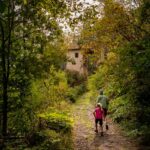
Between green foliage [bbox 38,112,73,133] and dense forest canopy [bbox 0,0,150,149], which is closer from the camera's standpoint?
dense forest canopy [bbox 0,0,150,149]

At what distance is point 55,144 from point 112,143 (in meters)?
3.19

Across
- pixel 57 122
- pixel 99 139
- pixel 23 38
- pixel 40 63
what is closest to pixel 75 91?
pixel 99 139

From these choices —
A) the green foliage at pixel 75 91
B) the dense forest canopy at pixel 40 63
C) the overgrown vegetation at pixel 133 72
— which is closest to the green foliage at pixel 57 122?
the dense forest canopy at pixel 40 63

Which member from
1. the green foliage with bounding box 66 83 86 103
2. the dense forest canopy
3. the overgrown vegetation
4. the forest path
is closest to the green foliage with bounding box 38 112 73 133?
the dense forest canopy

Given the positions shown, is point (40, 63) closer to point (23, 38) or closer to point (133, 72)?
point (23, 38)

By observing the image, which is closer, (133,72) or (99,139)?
(133,72)

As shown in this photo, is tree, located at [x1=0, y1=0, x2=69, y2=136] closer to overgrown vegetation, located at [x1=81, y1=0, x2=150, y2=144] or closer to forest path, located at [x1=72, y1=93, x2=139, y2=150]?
overgrown vegetation, located at [x1=81, y1=0, x2=150, y2=144]

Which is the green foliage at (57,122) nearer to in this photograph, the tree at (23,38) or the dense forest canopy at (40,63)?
the dense forest canopy at (40,63)

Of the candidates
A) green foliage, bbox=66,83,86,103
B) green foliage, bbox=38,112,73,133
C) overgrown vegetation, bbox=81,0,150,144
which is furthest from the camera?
green foliage, bbox=66,83,86,103

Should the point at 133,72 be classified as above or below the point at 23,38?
below

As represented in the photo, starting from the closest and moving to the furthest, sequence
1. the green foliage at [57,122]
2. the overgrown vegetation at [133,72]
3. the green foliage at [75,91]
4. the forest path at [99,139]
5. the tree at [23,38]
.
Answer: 1. the tree at [23,38]
2. the overgrown vegetation at [133,72]
3. the forest path at [99,139]
4. the green foliage at [57,122]
5. the green foliage at [75,91]

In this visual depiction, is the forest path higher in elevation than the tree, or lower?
lower

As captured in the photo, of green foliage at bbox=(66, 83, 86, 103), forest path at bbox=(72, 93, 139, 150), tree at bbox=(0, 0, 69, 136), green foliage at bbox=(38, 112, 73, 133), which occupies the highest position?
tree at bbox=(0, 0, 69, 136)

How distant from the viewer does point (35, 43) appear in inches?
455
